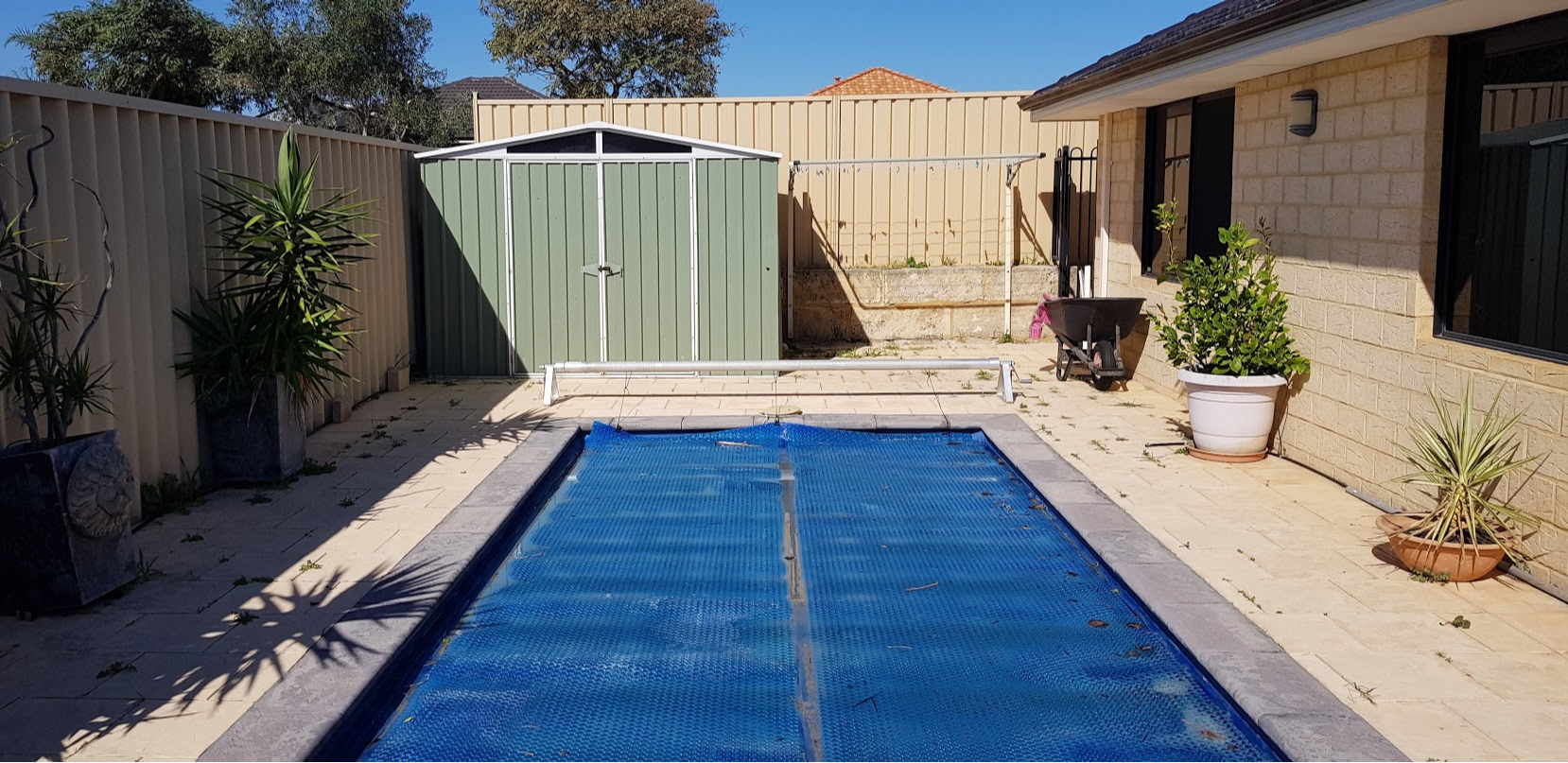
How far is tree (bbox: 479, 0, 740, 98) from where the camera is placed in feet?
81.5

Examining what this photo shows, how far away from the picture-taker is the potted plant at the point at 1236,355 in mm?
7328

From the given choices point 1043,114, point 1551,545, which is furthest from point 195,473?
point 1043,114

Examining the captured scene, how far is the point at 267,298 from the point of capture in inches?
275

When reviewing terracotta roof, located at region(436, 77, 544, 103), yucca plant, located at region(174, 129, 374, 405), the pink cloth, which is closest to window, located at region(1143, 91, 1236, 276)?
the pink cloth

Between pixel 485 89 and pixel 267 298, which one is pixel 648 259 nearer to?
pixel 267 298

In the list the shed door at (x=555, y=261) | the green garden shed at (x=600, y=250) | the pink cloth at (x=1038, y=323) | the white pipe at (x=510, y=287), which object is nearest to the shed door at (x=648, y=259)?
the green garden shed at (x=600, y=250)

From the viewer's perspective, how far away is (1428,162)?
236 inches

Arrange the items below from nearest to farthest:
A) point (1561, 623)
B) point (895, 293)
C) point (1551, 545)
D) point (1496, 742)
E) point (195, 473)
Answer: point (1496, 742) → point (1561, 623) → point (1551, 545) → point (195, 473) → point (895, 293)

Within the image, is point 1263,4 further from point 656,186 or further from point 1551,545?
point 656,186

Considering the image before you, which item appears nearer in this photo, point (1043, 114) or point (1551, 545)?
point (1551, 545)

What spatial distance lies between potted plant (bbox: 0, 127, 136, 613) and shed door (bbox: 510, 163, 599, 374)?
18.7 feet

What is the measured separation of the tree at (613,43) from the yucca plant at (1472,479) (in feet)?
72.0

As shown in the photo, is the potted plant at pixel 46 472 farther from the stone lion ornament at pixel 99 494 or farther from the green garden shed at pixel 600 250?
the green garden shed at pixel 600 250

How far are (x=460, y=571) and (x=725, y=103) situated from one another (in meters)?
9.13
